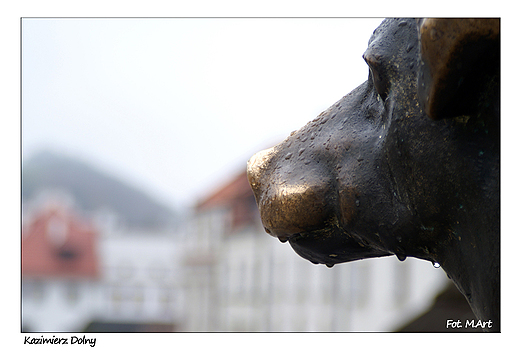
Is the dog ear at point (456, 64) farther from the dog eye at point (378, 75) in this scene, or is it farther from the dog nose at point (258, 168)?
the dog nose at point (258, 168)

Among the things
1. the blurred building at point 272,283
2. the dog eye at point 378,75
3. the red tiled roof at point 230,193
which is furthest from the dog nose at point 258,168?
the red tiled roof at point 230,193

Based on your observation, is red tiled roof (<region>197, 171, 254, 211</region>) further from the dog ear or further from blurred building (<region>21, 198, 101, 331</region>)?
the dog ear

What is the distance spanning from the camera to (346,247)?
83 centimetres

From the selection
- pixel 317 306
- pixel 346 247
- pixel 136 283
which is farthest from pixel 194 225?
pixel 346 247

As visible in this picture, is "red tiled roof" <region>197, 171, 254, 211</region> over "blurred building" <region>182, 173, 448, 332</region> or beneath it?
over

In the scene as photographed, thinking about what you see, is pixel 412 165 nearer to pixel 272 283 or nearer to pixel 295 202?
pixel 295 202

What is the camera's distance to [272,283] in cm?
1163

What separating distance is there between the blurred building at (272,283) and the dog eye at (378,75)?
6.01 m

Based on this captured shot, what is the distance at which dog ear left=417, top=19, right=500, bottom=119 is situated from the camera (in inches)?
21.4

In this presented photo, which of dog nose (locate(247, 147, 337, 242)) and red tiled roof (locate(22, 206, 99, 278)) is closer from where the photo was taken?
dog nose (locate(247, 147, 337, 242))

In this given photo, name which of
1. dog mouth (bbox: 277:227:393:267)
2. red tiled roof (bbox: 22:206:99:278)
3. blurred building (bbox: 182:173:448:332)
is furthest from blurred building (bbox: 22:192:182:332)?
dog mouth (bbox: 277:227:393:267)

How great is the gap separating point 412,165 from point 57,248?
68.5 ft

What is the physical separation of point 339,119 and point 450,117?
22 cm

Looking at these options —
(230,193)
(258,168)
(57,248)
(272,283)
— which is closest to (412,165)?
(258,168)
